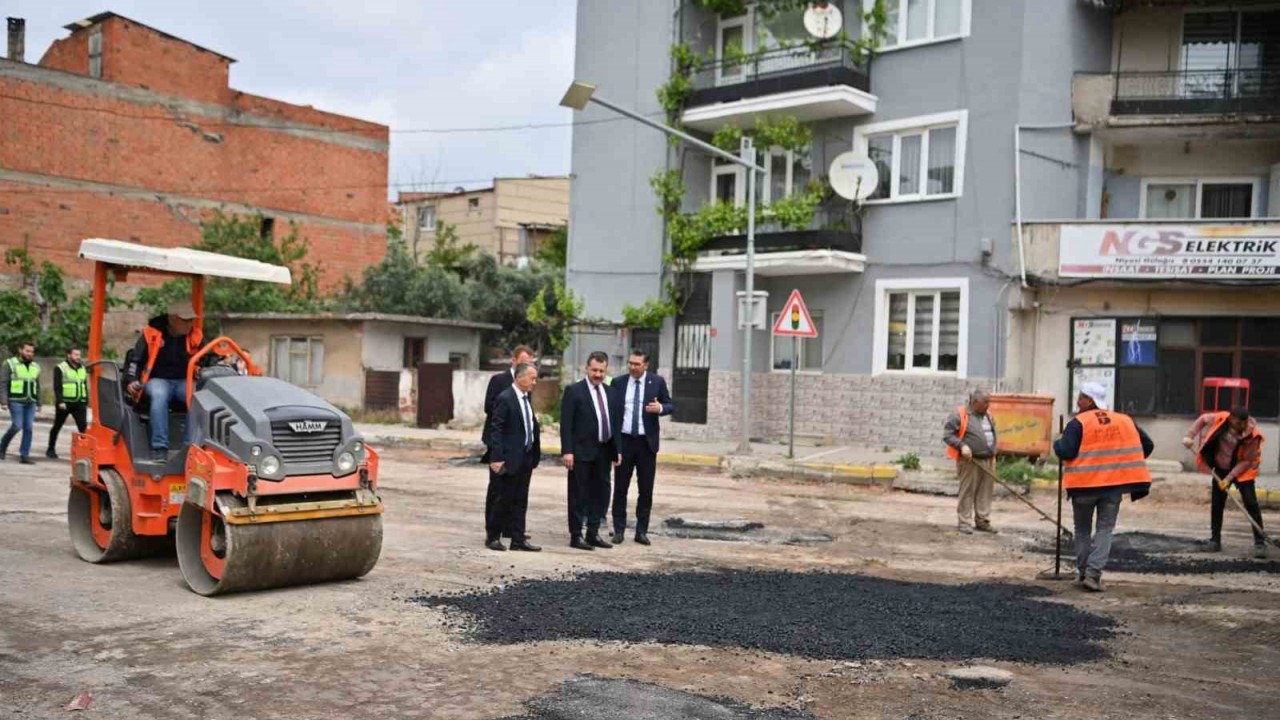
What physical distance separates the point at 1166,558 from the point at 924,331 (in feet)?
37.1

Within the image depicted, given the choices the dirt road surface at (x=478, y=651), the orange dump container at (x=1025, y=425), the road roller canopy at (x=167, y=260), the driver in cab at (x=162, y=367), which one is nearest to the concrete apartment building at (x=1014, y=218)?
the orange dump container at (x=1025, y=425)

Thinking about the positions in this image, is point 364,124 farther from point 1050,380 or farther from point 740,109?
point 1050,380

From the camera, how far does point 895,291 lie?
23.0 meters

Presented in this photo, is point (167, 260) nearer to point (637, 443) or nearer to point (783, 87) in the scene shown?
point (637, 443)

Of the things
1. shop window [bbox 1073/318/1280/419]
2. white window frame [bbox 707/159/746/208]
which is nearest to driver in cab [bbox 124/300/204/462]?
white window frame [bbox 707/159/746/208]

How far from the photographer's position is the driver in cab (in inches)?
368

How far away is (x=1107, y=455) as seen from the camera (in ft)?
31.8

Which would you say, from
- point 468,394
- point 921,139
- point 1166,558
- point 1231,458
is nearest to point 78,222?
point 468,394

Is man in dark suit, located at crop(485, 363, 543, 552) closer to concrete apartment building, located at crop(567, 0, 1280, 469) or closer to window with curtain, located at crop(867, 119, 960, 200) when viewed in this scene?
concrete apartment building, located at crop(567, 0, 1280, 469)

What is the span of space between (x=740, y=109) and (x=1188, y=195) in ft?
30.7

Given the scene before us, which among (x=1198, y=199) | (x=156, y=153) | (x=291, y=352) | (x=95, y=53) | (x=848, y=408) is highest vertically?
(x=95, y=53)

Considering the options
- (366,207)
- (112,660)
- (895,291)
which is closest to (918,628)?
(112,660)

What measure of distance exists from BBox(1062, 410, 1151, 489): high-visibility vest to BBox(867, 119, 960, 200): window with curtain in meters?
13.1

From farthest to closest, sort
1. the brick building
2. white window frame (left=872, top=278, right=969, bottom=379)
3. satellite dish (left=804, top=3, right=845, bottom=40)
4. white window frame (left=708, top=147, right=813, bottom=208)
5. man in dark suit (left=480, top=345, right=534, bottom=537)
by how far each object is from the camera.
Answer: the brick building < white window frame (left=708, top=147, right=813, bottom=208) < satellite dish (left=804, top=3, right=845, bottom=40) < white window frame (left=872, top=278, right=969, bottom=379) < man in dark suit (left=480, top=345, right=534, bottom=537)
